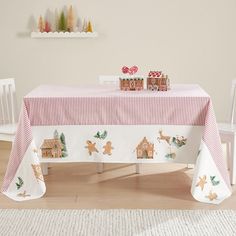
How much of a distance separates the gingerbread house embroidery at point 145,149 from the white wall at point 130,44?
1.75 meters

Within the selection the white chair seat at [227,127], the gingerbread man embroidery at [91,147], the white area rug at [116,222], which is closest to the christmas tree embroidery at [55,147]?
the gingerbread man embroidery at [91,147]

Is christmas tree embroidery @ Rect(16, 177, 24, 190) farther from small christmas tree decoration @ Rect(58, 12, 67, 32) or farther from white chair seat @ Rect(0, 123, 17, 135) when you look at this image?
small christmas tree decoration @ Rect(58, 12, 67, 32)

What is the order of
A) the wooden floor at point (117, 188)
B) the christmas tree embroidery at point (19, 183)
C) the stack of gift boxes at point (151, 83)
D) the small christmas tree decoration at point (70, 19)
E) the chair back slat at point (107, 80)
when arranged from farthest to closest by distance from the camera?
1. the small christmas tree decoration at point (70, 19)
2. the chair back slat at point (107, 80)
3. the stack of gift boxes at point (151, 83)
4. the christmas tree embroidery at point (19, 183)
5. the wooden floor at point (117, 188)

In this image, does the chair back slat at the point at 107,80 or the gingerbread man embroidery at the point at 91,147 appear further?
the chair back slat at the point at 107,80

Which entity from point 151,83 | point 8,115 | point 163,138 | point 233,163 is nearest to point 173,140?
point 163,138

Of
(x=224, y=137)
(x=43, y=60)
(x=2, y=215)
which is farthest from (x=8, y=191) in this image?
(x=43, y=60)

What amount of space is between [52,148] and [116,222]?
2.25 ft

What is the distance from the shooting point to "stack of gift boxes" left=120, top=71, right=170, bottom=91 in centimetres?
319

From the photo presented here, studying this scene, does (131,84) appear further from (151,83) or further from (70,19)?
(70,19)

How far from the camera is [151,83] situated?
3.22 meters

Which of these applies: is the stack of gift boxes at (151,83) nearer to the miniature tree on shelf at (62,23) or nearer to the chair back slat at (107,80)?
the chair back slat at (107,80)

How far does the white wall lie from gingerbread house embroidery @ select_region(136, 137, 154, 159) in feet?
5.73

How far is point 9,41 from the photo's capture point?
4.53m

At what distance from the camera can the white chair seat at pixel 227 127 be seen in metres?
3.28
